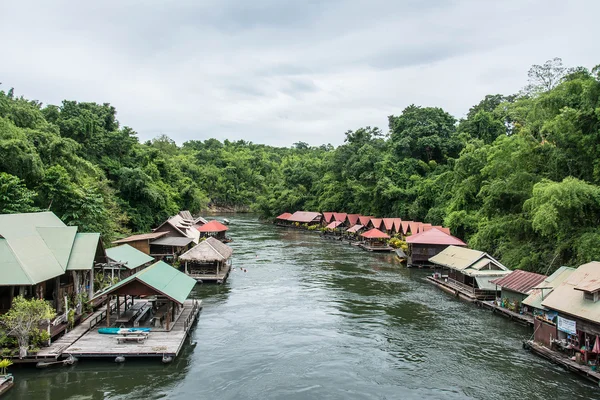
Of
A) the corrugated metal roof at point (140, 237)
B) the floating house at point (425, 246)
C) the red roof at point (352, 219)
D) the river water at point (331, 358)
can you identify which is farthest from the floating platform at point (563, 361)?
the red roof at point (352, 219)

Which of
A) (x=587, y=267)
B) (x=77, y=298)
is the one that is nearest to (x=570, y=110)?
(x=587, y=267)

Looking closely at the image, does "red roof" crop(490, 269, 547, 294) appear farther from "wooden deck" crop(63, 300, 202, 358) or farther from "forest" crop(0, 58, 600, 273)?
"wooden deck" crop(63, 300, 202, 358)

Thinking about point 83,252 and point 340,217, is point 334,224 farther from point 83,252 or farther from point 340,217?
point 83,252

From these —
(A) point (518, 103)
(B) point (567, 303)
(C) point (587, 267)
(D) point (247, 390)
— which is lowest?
(D) point (247, 390)

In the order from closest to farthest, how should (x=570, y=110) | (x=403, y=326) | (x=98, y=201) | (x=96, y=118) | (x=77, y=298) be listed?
(x=77, y=298)
(x=403, y=326)
(x=570, y=110)
(x=98, y=201)
(x=96, y=118)

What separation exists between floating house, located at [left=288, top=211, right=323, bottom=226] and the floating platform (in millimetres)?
64181

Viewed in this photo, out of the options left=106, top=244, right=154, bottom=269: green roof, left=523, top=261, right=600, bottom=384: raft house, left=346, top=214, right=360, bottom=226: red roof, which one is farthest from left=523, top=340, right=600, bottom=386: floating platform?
left=346, top=214, right=360, bottom=226: red roof

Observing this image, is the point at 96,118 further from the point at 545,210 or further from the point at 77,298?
the point at 545,210

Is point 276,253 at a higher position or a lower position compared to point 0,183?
lower

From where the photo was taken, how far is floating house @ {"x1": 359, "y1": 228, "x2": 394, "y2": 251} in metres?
55.7

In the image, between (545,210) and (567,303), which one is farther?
(545,210)

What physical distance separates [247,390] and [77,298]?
443 inches

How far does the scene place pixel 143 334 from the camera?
19062mm

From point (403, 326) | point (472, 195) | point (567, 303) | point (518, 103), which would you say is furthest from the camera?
point (472, 195)
